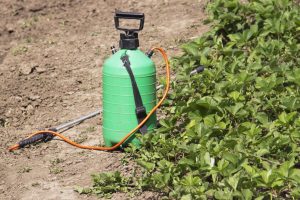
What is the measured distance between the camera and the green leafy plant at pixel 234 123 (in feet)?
13.4

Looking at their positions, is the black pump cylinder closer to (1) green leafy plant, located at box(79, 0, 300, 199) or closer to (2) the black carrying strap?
(2) the black carrying strap

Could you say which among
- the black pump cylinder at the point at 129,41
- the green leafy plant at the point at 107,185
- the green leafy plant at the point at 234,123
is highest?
the black pump cylinder at the point at 129,41

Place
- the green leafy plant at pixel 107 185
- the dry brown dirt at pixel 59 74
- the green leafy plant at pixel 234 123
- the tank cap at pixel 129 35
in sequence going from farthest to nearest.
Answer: the tank cap at pixel 129 35 → the dry brown dirt at pixel 59 74 → the green leafy plant at pixel 107 185 → the green leafy plant at pixel 234 123

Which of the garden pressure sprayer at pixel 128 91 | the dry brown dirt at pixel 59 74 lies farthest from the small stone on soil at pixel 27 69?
the garden pressure sprayer at pixel 128 91

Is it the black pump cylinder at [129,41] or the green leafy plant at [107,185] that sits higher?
the black pump cylinder at [129,41]

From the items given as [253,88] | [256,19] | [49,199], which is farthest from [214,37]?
[49,199]

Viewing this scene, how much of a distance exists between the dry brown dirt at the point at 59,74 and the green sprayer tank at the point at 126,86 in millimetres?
243

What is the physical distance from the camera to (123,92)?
16.6 feet

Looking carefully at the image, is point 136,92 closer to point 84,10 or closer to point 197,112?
point 197,112

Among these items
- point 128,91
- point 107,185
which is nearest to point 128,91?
point 128,91

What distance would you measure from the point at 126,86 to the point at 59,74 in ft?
6.65

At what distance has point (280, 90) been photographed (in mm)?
5324

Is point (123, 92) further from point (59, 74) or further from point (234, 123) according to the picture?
point (59, 74)

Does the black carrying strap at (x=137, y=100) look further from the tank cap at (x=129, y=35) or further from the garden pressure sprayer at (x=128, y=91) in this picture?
the tank cap at (x=129, y=35)
